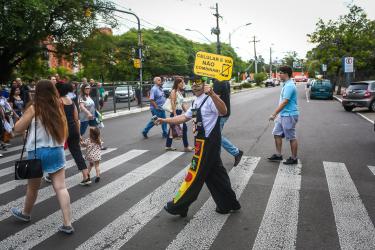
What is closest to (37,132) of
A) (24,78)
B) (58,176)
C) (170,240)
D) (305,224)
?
(58,176)

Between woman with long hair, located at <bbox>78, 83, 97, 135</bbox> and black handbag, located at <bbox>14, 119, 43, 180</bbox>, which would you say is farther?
woman with long hair, located at <bbox>78, 83, 97, 135</bbox>

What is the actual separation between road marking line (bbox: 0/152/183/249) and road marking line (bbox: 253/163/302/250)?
7.32 ft

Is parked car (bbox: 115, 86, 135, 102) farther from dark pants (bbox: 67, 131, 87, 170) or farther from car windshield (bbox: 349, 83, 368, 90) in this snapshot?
dark pants (bbox: 67, 131, 87, 170)

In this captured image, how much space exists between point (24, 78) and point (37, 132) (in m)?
33.7

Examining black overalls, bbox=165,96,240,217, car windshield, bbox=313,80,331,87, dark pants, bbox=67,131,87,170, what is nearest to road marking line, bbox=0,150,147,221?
dark pants, bbox=67,131,87,170

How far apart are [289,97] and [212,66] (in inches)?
105

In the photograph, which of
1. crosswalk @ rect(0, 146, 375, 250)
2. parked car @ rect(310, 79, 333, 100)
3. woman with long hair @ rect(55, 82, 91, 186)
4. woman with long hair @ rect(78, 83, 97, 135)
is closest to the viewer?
crosswalk @ rect(0, 146, 375, 250)

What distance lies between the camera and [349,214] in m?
4.72

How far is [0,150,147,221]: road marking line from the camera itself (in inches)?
206

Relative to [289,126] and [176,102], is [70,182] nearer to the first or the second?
[176,102]

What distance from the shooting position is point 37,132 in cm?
423

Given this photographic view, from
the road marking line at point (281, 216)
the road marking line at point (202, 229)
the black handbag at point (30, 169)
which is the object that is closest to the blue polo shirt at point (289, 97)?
the road marking line at point (281, 216)

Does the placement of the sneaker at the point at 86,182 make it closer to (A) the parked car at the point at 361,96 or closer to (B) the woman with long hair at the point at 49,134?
(B) the woman with long hair at the point at 49,134

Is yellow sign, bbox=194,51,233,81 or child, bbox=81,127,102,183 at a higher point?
yellow sign, bbox=194,51,233,81
